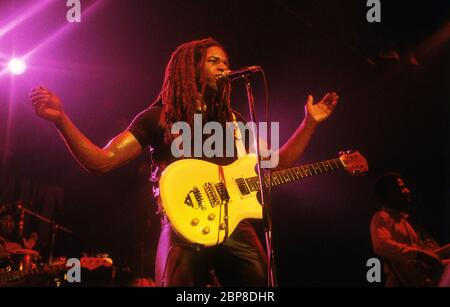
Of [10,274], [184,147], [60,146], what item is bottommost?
[10,274]

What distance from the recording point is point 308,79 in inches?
293

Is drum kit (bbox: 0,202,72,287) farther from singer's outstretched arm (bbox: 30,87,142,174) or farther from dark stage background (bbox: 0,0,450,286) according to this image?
singer's outstretched arm (bbox: 30,87,142,174)

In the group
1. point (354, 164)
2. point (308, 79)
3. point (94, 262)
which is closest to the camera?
point (354, 164)

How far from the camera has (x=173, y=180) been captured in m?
2.88

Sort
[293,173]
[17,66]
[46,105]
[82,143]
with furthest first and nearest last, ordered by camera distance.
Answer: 1. [17,66]
2. [293,173]
3. [82,143]
4. [46,105]

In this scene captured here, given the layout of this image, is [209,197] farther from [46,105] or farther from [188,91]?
[46,105]

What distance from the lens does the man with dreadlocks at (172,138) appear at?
2.72 metres

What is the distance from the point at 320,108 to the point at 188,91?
1003mm

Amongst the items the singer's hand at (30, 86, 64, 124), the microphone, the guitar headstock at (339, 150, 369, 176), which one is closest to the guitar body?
the microphone

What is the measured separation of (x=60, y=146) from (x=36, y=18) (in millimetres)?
3060

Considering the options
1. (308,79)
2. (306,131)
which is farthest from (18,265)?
(308,79)

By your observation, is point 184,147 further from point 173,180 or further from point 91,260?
point 91,260
